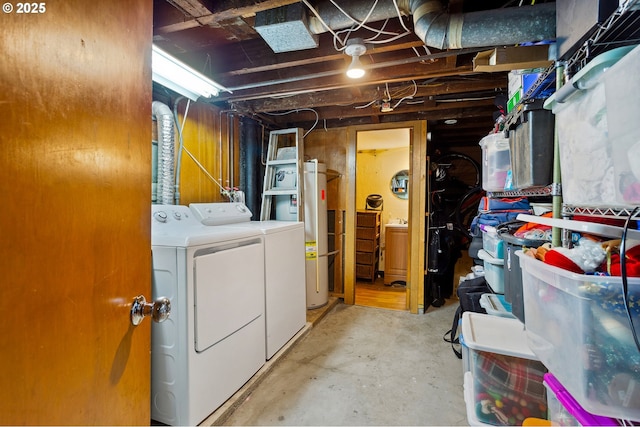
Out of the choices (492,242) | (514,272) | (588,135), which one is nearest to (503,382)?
(514,272)

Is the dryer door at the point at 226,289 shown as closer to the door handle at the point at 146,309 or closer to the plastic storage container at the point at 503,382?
the door handle at the point at 146,309

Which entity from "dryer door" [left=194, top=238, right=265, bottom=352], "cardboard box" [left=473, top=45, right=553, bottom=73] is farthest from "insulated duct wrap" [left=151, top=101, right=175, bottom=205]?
"cardboard box" [left=473, top=45, right=553, bottom=73]

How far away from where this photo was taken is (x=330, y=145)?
3.74m

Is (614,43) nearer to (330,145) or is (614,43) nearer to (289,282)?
(289,282)

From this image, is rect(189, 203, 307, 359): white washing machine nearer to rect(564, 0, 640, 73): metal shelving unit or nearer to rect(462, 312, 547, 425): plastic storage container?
rect(462, 312, 547, 425): plastic storage container

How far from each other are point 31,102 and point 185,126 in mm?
2046

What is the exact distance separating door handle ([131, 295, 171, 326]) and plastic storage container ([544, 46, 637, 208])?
1.21 m

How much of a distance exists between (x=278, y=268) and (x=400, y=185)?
325 centimetres

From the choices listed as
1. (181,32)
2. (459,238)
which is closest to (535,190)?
(181,32)

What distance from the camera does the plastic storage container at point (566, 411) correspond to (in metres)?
0.74

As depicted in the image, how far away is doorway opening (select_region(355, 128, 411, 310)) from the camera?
4031 mm

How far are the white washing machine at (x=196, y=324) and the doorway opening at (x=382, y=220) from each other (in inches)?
87.2

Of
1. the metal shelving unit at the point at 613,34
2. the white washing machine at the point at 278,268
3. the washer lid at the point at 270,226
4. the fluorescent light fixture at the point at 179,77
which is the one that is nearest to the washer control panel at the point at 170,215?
the white washing machine at the point at 278,268

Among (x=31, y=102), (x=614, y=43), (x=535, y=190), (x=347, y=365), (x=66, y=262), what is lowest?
(x=347, y=365)
